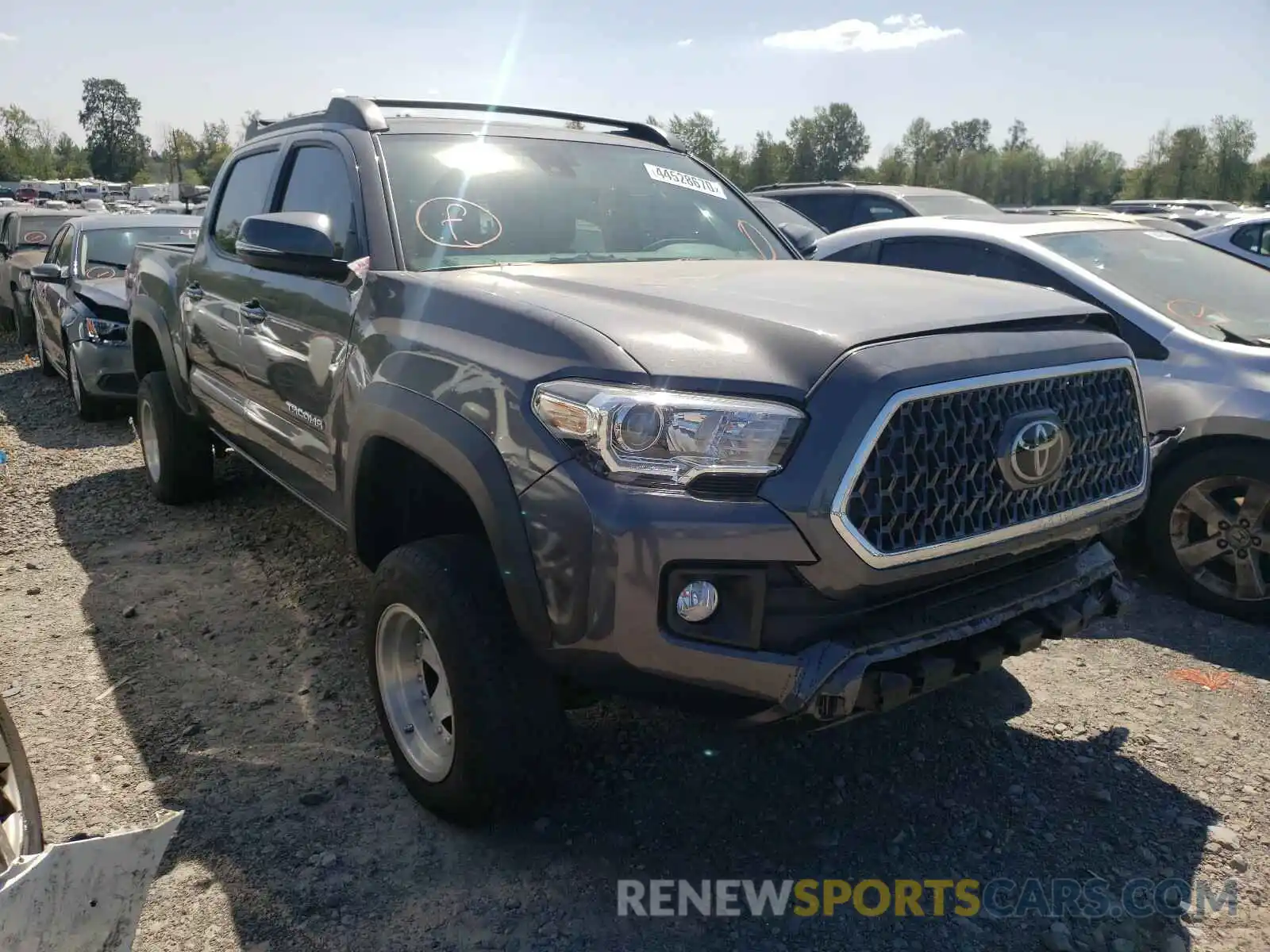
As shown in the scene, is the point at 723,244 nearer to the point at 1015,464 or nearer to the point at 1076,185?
the point at 1015,464

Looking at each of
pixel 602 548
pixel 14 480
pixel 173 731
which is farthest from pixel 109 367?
pixel 602 548


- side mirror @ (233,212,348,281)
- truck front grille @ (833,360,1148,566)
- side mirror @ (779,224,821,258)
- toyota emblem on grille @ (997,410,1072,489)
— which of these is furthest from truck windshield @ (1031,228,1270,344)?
side mirror @ (233,212,348,281)

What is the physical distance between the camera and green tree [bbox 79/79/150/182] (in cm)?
11325

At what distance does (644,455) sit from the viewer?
7.06 ft

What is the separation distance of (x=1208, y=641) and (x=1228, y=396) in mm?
1027

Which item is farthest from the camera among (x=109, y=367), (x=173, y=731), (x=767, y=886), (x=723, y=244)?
(x=109, y=367)

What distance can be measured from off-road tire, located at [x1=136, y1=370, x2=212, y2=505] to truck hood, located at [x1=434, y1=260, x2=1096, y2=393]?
10.6ft

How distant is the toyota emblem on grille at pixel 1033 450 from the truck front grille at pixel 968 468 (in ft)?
0.03

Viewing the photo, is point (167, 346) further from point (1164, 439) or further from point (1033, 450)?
point (1164, 439)

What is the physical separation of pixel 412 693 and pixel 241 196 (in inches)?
112

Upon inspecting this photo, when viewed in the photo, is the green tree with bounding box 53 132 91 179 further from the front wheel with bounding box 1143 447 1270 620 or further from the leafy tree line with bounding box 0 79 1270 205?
the front wheel with bounding box 1143 447 1270 620

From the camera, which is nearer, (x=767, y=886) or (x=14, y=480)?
(x=767, y=886)

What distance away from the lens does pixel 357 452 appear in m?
2.98

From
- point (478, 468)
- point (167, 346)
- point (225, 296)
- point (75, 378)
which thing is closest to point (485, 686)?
point (478, 468)
